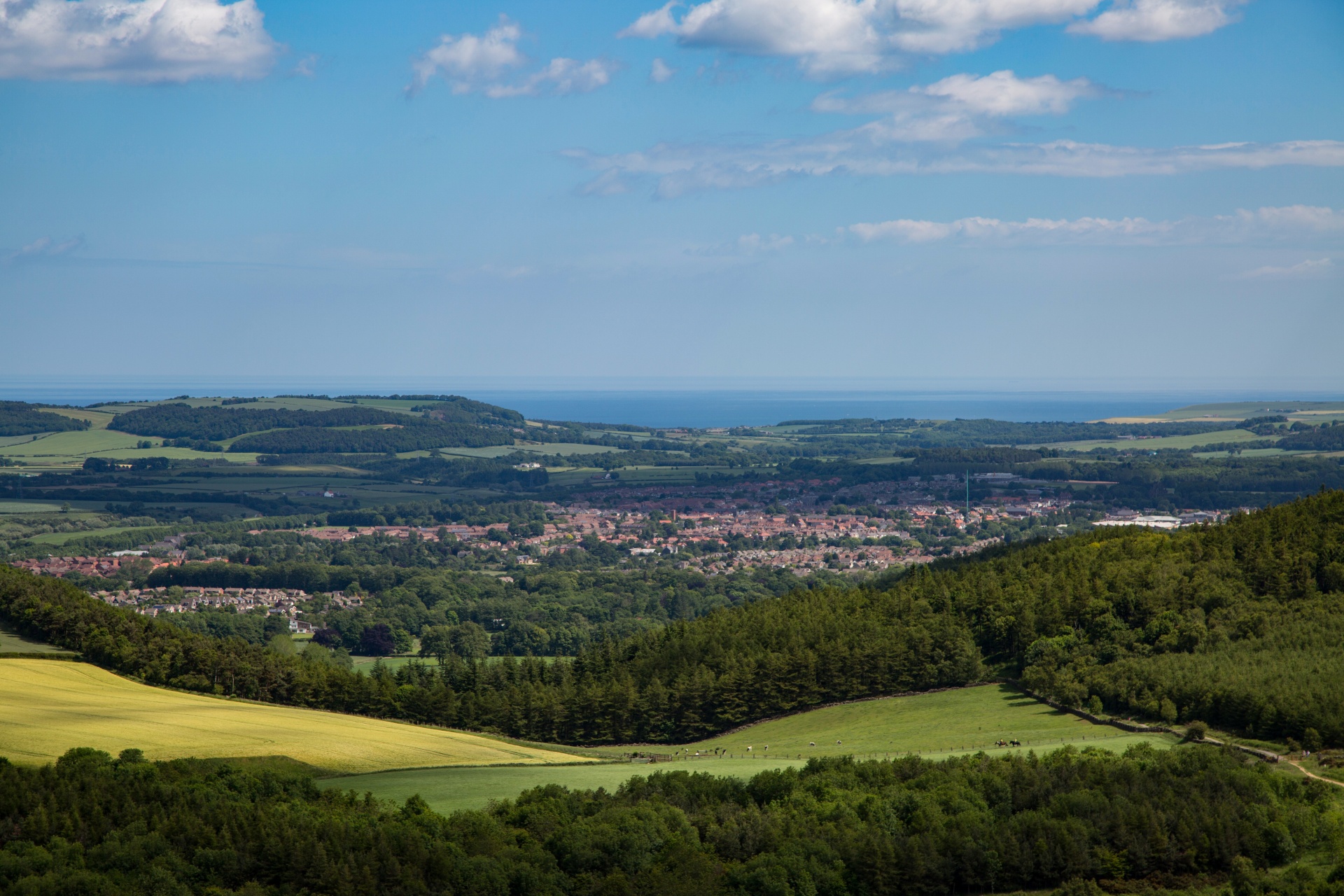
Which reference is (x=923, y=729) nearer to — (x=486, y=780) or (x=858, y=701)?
(x=858, y=701)

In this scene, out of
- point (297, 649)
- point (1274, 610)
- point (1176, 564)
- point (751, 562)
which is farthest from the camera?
point (751, 562)

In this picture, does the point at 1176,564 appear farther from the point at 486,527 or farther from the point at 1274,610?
the point at 486,527

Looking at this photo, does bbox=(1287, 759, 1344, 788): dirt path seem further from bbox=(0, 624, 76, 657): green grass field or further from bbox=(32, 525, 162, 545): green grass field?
bbox=(32, 525, 162, 545): green grass field

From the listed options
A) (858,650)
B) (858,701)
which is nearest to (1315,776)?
(858,701)

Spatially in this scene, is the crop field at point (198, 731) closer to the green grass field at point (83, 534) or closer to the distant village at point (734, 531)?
the distant village at point (734, 531)

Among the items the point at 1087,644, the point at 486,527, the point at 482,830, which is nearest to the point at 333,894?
the point at 482,830

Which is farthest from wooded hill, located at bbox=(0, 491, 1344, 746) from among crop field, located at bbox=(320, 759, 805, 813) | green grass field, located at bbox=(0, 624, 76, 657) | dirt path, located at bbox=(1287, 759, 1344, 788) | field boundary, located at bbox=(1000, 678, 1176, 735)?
crop field, located at bbox=(320, 759, 805, 813)
